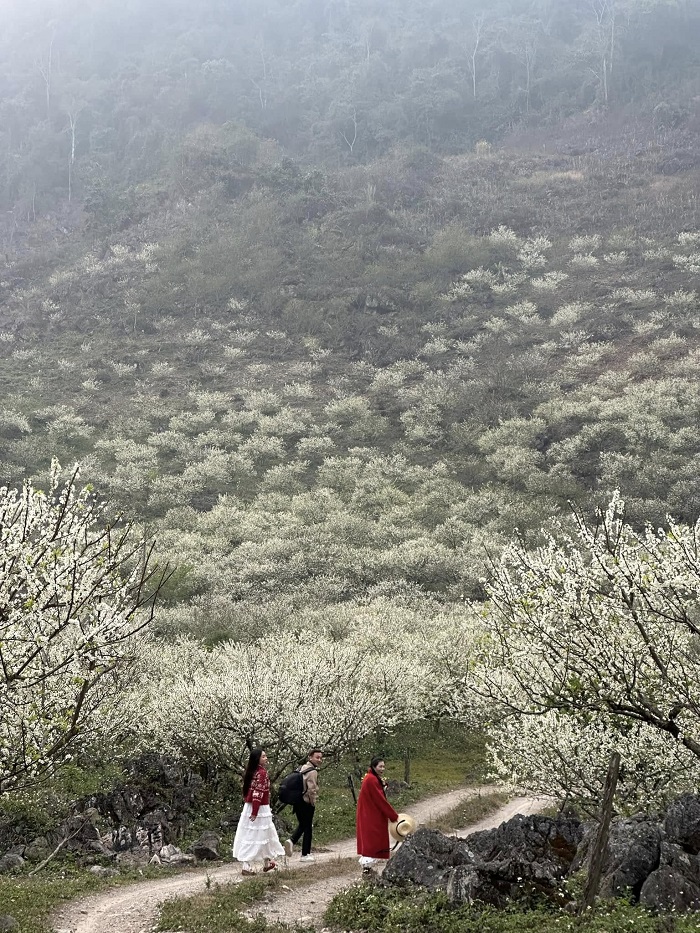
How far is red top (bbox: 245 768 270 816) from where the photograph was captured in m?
13.8

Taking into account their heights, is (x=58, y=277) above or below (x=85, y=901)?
above

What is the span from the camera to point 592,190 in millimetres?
127062

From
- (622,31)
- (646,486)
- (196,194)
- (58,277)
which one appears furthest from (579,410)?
(622,31)

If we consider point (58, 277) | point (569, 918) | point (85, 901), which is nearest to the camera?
point (569, 918)

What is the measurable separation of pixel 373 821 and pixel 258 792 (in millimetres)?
2147

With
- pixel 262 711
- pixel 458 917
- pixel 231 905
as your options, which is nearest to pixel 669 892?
pixel 458 917

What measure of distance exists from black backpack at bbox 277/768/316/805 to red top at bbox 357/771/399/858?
5.31ft

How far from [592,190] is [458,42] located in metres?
68.7

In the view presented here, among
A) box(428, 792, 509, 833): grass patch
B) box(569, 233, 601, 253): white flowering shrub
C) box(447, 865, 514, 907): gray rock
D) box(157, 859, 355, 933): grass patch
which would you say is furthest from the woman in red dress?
box(569, 233, 601, 253): white flowering shrub

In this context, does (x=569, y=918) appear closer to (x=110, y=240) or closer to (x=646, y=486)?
(x=646, y=486)

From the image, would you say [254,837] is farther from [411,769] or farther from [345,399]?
[345,399]

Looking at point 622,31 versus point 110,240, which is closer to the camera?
point 110,240

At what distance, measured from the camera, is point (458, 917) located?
10469mm

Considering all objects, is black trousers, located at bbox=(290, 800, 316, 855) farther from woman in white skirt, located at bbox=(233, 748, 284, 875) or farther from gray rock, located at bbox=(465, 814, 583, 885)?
gray rock, located at bbox=(465, 814, 583, 885)
